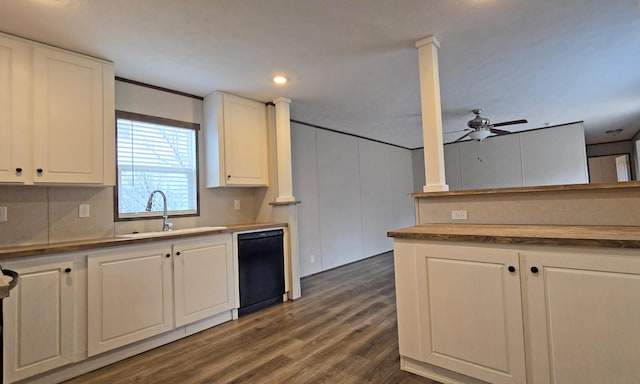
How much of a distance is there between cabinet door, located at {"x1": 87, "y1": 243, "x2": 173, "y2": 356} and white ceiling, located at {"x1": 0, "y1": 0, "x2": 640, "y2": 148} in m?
1.62

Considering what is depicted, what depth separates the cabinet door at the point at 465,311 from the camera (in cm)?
161

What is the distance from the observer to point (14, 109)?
216 centimetres

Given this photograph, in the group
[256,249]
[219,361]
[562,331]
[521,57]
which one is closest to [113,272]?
[219,361]

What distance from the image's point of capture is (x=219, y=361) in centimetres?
228

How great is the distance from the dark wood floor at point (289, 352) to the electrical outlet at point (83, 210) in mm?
1251

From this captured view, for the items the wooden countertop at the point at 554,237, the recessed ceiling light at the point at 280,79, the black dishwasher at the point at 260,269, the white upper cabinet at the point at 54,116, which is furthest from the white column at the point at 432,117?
the white upper cabinet at the point at 54,116

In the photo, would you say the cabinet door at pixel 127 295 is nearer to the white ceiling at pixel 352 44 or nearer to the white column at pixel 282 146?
the white column at pixel 282 146

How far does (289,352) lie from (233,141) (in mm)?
2251

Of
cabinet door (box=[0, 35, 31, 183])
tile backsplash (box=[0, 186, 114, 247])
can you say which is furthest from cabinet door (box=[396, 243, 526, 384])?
cabinet door (box=[0, 35, 31, 183])

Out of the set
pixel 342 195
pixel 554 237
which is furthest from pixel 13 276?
pixel 342 195

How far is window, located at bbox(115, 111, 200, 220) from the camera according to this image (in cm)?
292

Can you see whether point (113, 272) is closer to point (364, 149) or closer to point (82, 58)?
point (82, 58)

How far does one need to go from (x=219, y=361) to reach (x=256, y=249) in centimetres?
124

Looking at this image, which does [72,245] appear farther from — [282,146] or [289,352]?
[282,146]
